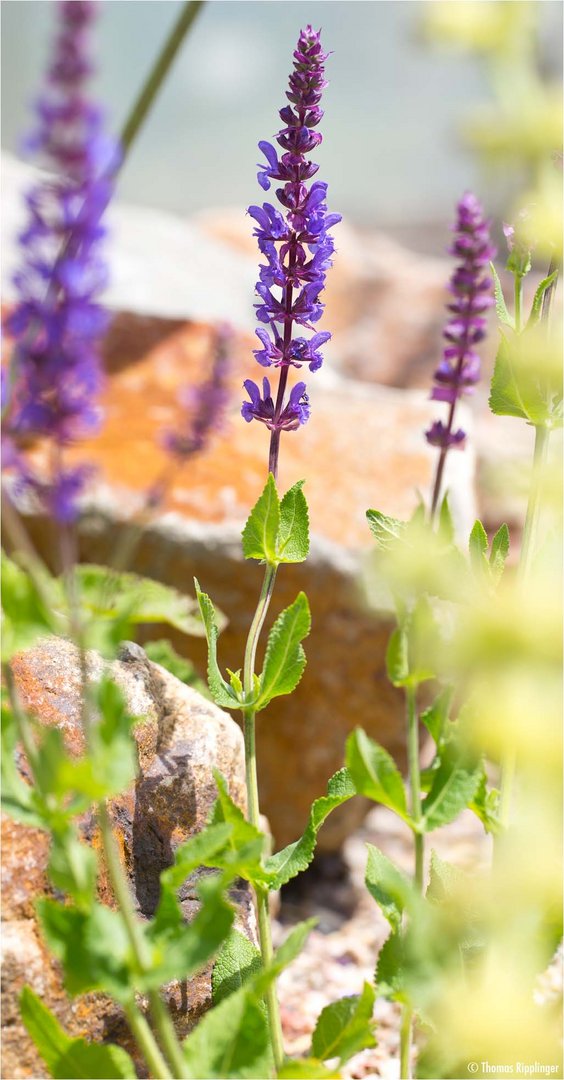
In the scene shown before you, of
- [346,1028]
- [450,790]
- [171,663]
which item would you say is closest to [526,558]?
[450,790]

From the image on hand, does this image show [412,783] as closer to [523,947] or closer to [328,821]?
[523,947]

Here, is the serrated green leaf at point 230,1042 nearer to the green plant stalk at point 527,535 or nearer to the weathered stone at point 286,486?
the green plant stalk at point 527,535

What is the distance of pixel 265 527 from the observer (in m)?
1.31

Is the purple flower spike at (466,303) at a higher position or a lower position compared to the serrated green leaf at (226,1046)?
higher

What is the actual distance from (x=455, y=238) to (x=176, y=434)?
103cm

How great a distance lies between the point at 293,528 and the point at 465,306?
698 millimetres

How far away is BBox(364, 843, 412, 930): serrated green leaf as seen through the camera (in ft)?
3.31

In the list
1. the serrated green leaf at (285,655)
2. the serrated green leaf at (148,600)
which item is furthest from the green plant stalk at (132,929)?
the serrated green leaf at (148,600)

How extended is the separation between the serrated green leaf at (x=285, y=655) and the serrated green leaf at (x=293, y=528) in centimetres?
8

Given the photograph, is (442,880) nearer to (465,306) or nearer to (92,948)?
(92,948)

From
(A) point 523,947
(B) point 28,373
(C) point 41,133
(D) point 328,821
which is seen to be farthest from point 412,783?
(D) point 328,821

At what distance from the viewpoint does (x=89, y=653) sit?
138cm

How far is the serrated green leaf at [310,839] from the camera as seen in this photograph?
1263 millimetres

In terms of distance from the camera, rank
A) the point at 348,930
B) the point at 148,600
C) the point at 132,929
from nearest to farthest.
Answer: the point at 132,929
the point at 148,600
the point at 348,930
